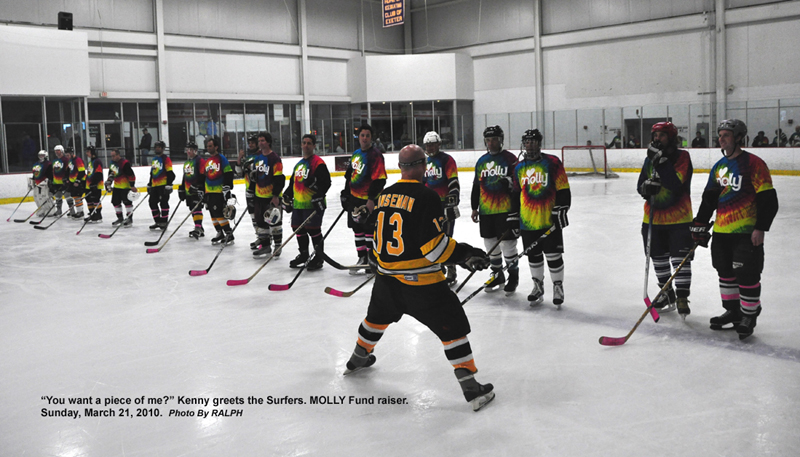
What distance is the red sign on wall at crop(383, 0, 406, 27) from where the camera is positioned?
51.2ft

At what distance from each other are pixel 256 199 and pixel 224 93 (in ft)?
51.3

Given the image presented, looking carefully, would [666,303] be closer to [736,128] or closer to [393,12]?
[736,128]

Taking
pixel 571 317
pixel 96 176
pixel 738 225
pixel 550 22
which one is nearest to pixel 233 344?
pixel 571 317

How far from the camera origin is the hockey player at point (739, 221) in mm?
4023

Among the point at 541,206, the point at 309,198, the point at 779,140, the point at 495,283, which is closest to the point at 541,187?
the point at 541,206

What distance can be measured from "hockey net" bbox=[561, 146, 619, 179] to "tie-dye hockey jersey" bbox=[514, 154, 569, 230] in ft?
48.5

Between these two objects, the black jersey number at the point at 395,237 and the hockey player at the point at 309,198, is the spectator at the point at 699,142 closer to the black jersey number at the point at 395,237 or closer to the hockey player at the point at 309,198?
the hockey player at the point at 309,198

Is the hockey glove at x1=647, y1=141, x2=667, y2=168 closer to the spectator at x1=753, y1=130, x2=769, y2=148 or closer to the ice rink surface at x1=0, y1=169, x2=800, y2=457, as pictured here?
the ice rink surface at x1=0, y1=169, x2=800, y2=457

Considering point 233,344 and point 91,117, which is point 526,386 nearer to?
point 233,344

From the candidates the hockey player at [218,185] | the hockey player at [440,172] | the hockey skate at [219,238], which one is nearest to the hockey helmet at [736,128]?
the hockey player at [440,172]

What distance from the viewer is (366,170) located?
644 cm

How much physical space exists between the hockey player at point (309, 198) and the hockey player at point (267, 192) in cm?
42

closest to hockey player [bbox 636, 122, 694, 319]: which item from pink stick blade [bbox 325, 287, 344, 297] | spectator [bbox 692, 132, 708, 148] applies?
pink stick blade [bbox 325, 287, 344, 297]

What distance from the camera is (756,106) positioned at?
61.3ft
